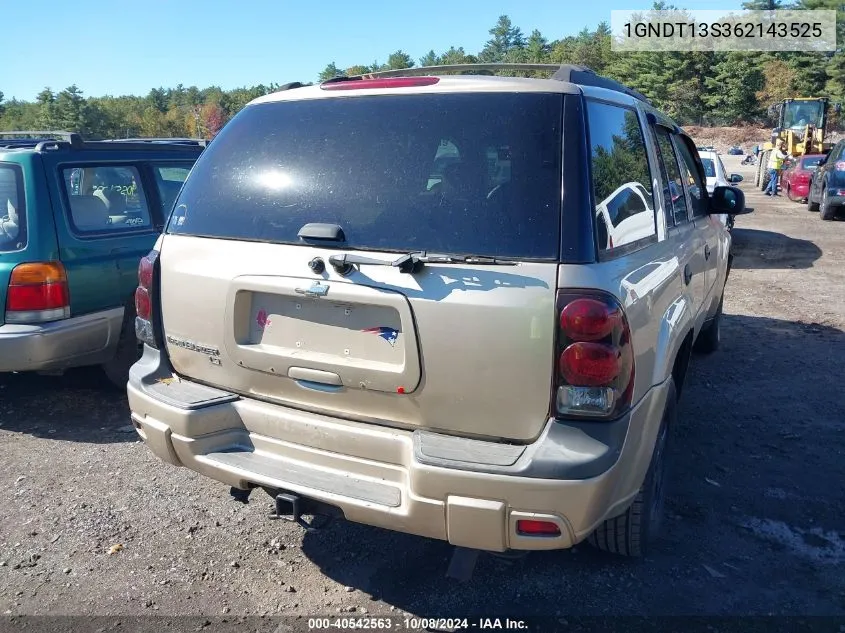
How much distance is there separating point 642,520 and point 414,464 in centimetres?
121

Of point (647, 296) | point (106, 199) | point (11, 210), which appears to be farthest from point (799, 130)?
point (11, 210)

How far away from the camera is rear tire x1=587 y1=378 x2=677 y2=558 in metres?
3.02

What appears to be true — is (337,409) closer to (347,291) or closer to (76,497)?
(347,291)

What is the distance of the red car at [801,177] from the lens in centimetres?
1933

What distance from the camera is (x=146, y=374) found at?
307cm

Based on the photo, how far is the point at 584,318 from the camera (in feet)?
7.48

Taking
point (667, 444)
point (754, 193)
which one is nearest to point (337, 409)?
point (667, 444)

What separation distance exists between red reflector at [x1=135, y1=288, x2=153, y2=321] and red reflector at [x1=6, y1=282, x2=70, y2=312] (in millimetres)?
1737

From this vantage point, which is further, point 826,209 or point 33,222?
point 826,209

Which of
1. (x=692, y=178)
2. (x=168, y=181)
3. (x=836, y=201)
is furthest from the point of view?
(x=836, y=201)

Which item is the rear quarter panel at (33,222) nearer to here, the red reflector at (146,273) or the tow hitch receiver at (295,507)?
the red reflector at (146,273)

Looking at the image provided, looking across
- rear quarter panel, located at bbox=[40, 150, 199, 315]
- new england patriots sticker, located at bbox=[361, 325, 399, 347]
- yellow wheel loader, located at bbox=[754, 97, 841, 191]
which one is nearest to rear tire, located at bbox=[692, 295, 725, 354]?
new england patriots sticker, located at bbox=[361, 325, 399, 347]

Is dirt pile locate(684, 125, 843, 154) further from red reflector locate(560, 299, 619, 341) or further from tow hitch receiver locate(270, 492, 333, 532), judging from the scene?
tow hitch receiver locate(270, 492, 333, 532)

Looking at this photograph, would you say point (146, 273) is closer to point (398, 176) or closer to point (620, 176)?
point (398, 176)
